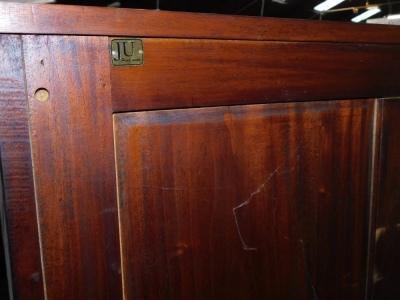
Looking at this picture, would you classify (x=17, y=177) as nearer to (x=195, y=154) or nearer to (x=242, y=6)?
(x=195, y=154)

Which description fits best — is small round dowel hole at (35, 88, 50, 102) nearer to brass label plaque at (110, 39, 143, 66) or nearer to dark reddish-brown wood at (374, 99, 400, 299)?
brass label plaque at (110, 39, 143, 66)

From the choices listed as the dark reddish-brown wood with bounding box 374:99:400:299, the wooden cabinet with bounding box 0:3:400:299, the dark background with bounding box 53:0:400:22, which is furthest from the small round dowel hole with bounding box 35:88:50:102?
the dark background with bounding box 53:0:400:22

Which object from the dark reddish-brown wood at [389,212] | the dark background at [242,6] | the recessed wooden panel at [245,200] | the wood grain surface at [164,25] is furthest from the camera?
the dark background at [242,6]

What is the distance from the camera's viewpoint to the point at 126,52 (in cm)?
59

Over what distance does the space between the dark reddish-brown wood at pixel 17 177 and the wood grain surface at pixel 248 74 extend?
147mm

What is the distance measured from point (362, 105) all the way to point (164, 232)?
1.84 ft

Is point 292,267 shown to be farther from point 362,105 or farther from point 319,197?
point 362,105

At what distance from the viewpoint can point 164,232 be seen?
0.67 metres

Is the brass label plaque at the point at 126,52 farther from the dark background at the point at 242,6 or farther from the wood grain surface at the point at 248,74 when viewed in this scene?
the dark background at the point at 242,6

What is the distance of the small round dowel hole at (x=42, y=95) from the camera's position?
54 cm

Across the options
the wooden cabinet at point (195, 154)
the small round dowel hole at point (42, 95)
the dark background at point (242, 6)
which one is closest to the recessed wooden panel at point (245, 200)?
the wooden cabinet at point (195, 154)

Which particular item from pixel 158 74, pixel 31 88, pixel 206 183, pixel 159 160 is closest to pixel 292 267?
pixel 206 183

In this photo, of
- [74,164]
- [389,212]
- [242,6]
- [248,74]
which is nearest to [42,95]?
[74,164]

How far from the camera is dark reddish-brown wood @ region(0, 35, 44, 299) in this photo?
52 cm
